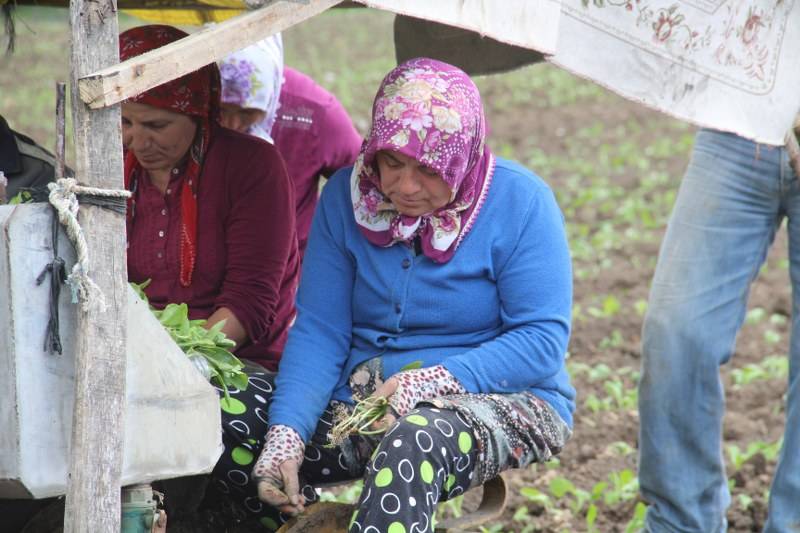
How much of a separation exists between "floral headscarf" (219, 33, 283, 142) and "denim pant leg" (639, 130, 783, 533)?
153 centimetres

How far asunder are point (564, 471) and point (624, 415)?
72 cm

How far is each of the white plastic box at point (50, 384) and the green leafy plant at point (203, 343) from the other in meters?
0.24

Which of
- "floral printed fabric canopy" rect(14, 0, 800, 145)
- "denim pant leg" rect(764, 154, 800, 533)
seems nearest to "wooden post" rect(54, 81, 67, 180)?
"floral printed fabric canopy" rect(14, 0, 800, 145)

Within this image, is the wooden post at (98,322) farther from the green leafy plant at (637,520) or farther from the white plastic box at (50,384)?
the green leafy plant at (637,520)

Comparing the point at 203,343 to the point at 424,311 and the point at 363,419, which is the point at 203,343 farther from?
the point at 424,311

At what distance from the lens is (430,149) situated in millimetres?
3008

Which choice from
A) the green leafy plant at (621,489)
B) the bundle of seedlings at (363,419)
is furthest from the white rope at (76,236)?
the green leafy plant at (621,489)

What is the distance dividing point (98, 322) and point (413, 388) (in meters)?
0.86

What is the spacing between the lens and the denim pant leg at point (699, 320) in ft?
12.4

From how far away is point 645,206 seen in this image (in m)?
8.98

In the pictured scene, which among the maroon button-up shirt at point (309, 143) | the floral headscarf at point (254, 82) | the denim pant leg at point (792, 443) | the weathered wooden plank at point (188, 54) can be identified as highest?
the weathered wooden plank at point (188, 54)

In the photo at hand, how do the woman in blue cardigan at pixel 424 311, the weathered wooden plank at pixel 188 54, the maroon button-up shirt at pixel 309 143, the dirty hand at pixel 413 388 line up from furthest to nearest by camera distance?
1. the maroon button-up shirt at pixel 309 143
2. the woman in blue cardigan at pixel 424 311
3. the dirty hand at pixel 413 388
4. the weathered wooden plank at pixel 188 54

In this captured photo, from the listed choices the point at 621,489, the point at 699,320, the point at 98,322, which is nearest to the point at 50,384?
the point at 98,322

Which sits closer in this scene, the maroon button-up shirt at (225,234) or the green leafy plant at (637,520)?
the maroon button-up shirt at (225,234)
